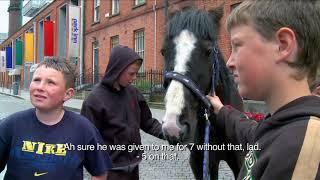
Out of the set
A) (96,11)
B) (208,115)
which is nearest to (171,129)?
(208,115)

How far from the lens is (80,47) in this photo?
3244 centimetres

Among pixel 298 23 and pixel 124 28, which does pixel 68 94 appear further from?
pixel 124 28

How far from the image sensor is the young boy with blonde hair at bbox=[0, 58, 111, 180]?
265 centimetres

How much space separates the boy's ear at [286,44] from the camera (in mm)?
1285

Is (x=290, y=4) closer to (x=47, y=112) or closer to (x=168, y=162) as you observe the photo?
(x=47, y=112)

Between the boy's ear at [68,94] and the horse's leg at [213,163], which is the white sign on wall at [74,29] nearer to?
the horse's leg at [213,163]

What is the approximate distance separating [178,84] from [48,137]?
2.94 ft

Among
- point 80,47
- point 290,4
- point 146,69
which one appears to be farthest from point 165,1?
point 290,4

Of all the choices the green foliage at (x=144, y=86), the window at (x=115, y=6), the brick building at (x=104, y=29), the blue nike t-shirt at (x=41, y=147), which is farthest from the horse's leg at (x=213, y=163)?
the window at (x=115, y=6)

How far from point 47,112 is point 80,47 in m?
30.3

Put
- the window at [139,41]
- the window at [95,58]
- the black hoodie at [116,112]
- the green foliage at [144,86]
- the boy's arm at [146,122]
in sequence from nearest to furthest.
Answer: the black hoodie at [116,112], the boy's arm at [146,122], the green foliage at [144,86], the window at [139,41], the window at [95,58]

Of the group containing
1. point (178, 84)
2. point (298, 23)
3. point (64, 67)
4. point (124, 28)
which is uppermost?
point (124, 28)

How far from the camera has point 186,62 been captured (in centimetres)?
310

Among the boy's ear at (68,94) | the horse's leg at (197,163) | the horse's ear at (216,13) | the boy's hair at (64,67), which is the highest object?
the horse's ear at (216,13)
